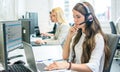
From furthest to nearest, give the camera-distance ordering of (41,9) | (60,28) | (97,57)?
(41,9) < (60,28) < (97,57)

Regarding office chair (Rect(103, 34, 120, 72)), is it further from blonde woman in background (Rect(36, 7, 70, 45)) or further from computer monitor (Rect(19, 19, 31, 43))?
blonde woman in background (Rect(36, 7, 70, 45))

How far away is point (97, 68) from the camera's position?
154 cm

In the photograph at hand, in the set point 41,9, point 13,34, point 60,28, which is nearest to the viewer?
point 13,34

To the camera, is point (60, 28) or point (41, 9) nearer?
point (60, 28)

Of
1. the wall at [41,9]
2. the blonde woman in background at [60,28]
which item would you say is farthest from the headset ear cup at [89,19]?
the wall at [41,9]

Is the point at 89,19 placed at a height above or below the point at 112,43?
above

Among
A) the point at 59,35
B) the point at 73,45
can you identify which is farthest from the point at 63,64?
the point at 59,35

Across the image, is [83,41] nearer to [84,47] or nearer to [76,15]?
[84,47]

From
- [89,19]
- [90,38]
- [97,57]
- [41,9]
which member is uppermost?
[41,9]

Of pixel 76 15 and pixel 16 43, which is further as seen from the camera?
pixel 16 43

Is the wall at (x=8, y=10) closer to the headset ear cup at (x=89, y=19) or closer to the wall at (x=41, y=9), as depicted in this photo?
the wall at (x=41, y=9)

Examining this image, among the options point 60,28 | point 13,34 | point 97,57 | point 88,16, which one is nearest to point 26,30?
point 13,34

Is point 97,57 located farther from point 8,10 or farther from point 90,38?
point 8,10

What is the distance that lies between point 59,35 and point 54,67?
1996 millimetres
